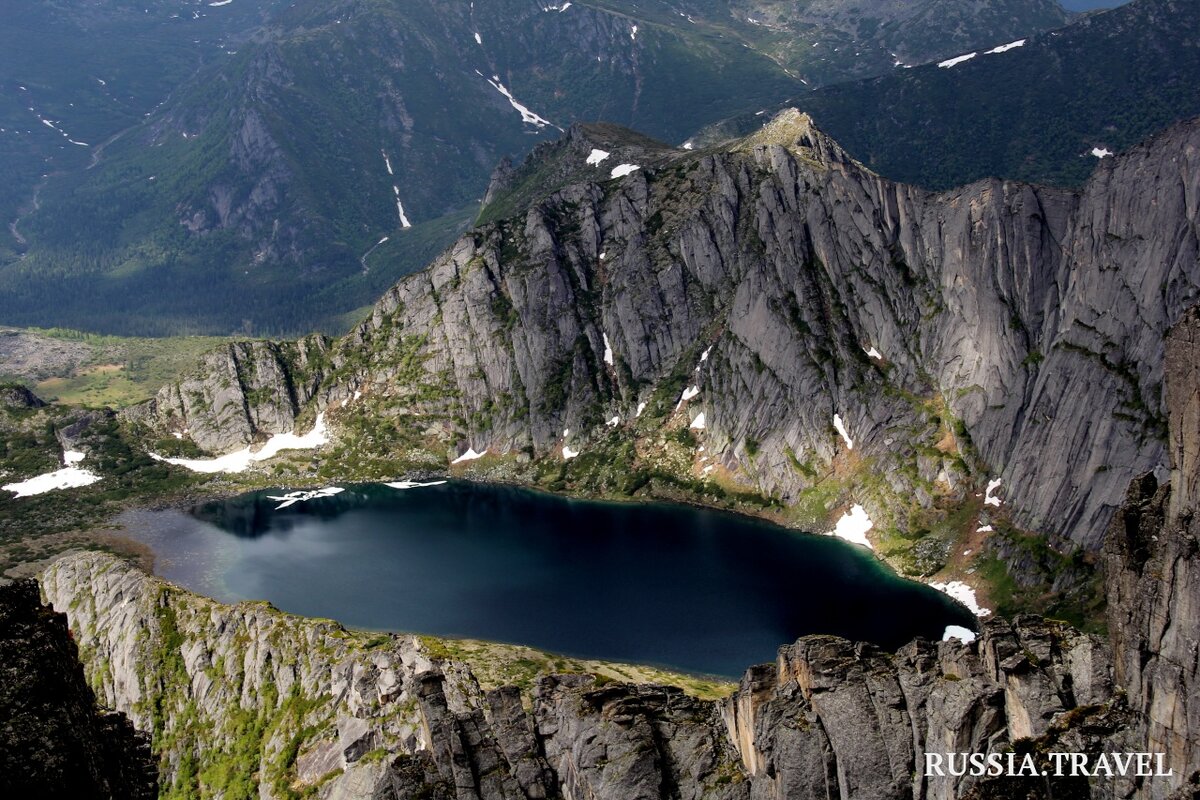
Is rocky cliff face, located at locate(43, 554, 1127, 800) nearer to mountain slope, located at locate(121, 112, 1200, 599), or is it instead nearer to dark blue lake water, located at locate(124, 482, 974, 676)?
dark blue lake water, located at locate(124, 482, 974, 676)

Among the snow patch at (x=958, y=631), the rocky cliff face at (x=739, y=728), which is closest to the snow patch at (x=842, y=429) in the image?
the snow patch at (x=958, y=631)

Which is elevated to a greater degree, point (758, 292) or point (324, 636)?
point (758, 292)

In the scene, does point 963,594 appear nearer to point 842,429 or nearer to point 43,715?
point 842,429

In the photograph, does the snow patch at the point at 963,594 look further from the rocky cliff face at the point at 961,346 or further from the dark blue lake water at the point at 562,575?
the rocky cliff face at the point at 961,346

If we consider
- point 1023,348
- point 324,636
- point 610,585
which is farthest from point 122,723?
point 1023,348

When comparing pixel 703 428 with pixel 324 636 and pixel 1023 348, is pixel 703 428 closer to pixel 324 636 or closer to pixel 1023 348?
pixel 1023 348

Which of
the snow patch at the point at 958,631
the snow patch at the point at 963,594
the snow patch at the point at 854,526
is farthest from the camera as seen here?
the snow patch at the point at 854,526

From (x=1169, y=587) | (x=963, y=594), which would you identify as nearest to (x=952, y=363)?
(x=963, y=594)
